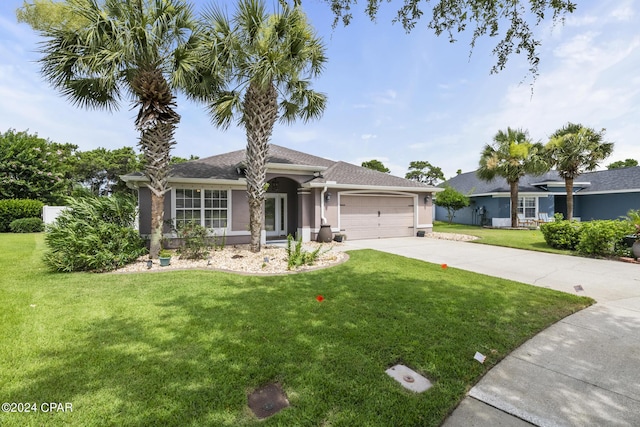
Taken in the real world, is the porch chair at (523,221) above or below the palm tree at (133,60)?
below

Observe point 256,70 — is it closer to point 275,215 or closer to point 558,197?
point 275,215

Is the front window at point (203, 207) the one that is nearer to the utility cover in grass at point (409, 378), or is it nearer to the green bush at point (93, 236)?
the green bush at point (93, 236)

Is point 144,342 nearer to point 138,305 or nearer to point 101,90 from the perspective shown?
point 138,305

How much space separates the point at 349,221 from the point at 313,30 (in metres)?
8.44

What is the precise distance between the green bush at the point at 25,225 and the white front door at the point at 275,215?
15.9 metres

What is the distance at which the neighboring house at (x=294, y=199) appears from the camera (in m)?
11.3

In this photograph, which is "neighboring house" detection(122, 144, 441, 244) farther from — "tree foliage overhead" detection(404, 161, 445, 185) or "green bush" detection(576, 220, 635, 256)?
"tree foliage overhead" detection(404, 161, 445, 185)

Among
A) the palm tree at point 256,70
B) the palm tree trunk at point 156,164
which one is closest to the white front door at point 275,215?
the palm tree at point 256,70

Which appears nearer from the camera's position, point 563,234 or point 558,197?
point 563,234

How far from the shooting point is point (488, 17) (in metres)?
4.34

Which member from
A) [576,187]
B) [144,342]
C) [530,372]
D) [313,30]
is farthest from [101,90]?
[576,187]

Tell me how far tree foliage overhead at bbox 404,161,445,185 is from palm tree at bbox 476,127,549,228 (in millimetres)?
28654

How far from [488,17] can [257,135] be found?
684cm

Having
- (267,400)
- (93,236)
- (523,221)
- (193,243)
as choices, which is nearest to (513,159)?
(523,221)
